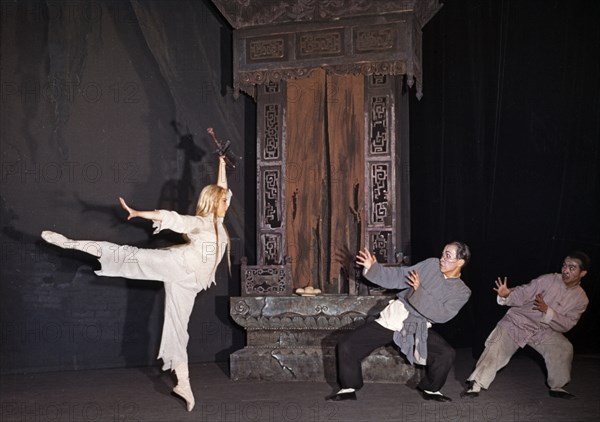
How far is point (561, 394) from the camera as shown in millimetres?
5582

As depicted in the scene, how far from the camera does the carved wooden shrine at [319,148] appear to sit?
6535mm

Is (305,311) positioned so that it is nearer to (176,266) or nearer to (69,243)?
(176,266)

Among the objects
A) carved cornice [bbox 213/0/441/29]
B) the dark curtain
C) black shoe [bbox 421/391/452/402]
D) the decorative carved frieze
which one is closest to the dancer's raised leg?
the decorative carved frieze

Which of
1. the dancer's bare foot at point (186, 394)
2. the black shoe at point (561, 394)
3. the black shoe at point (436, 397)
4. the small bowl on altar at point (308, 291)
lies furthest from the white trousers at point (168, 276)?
the black shoe at point (561, 394)

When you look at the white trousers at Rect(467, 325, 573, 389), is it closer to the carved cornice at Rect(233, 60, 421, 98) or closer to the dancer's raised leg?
the carved cornice at Rect(233, 60, 421, 98)

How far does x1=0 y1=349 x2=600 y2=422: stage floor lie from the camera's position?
506cm

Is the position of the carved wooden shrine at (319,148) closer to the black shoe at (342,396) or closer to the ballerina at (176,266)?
the black shoe at (342,396)

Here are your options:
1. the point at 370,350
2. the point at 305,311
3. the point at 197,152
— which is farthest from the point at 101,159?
the point at 370,350

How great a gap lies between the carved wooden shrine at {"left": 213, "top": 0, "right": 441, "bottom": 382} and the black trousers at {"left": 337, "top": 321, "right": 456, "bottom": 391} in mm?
832

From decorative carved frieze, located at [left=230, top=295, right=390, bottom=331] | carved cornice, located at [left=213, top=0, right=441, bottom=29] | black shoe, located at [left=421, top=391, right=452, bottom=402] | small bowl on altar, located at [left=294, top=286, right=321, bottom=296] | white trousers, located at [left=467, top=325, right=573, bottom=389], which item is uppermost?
carved cornice, located at [left=213, top=0, right=441, bottom=29]

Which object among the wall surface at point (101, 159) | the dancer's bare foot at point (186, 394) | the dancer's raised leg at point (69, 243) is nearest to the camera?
the dancer's raised leg at point (69, 243)

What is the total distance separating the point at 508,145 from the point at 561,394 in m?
2.82

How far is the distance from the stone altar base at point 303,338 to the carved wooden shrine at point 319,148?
1 cm

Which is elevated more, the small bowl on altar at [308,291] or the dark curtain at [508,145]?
the dark curtain at [508,145]
